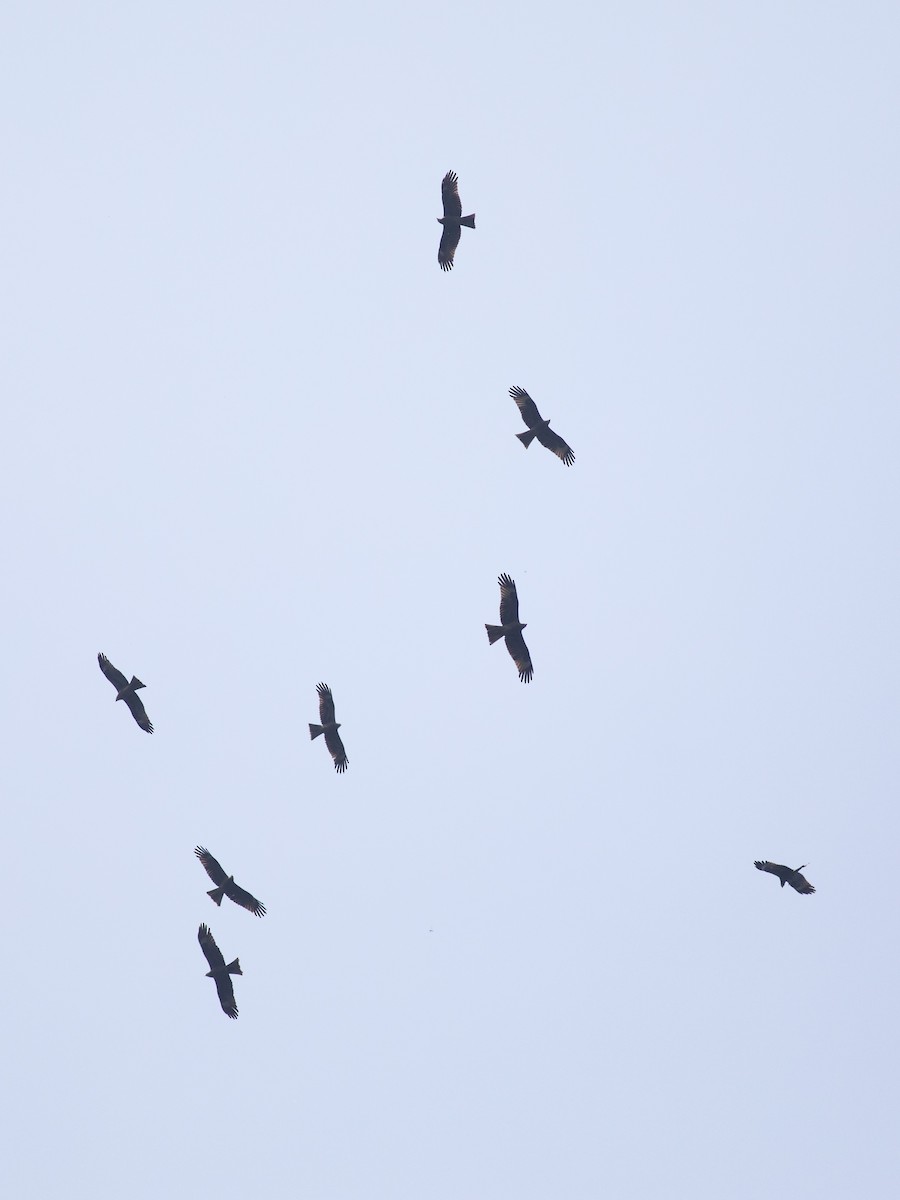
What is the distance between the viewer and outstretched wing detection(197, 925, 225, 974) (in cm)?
4262

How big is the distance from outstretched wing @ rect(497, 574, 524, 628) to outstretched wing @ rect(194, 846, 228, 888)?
8.85 metres

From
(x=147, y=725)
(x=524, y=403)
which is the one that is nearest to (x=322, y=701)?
(x=147, y=725)

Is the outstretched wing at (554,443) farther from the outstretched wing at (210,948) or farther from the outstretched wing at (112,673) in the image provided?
the outstretched wing at (210,948)

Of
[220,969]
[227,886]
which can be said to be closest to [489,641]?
[227,886]

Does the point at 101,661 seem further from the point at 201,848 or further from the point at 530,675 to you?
the point at 530,675

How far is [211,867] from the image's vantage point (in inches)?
1704

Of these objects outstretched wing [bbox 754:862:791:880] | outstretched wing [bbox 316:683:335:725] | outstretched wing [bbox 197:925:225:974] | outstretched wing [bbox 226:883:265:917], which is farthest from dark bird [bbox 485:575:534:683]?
outstretched wing [bbox 197:925:225:974]

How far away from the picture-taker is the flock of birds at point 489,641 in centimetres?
4091

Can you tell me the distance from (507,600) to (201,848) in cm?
927

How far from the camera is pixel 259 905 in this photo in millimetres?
43375

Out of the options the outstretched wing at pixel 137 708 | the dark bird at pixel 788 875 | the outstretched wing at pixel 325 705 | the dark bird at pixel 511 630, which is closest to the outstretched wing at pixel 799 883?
the dark bird at pixel 788 875

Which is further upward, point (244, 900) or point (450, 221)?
point (450, 221)

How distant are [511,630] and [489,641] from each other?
1.92 feet

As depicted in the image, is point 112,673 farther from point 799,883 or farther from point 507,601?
point 799,883
